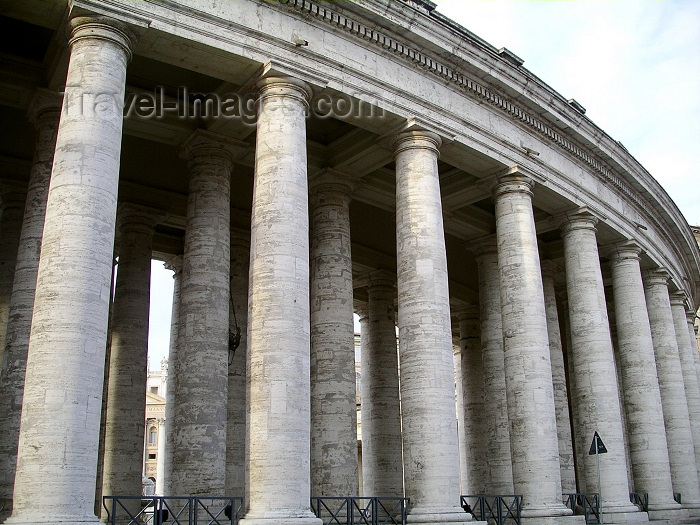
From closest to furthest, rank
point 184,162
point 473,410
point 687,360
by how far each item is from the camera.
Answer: point 184,162 < point 473,410 < point 687,360

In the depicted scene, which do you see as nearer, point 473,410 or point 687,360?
point 473,410

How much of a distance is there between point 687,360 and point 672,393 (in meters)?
5.17

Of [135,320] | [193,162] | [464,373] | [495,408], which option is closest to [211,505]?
[135,320]

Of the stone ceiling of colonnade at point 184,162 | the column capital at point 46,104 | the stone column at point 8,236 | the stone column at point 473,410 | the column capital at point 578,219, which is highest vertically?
the stone ceiling of colonnade at point 184,162

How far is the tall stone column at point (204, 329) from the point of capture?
1919cm

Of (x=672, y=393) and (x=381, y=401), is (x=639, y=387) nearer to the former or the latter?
(x=672, y=393)

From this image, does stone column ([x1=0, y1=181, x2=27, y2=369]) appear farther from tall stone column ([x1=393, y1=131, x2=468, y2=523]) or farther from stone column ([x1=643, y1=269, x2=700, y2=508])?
stone column ([x1=643, y1=269, x2=700, y2=508])

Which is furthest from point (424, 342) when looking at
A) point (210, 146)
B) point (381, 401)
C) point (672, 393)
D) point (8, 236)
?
point (672, 393)

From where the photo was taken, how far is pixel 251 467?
1554 centimetres

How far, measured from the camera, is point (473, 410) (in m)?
32.2

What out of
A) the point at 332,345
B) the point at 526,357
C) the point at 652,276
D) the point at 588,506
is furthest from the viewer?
the point at 652,276

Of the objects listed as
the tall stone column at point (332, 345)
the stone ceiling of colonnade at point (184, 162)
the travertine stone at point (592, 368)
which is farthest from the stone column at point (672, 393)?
the tall stone column at point (332, 345)

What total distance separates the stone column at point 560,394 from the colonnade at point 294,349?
0.34 ft

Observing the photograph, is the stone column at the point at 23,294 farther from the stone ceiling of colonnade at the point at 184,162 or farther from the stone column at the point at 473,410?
the stone column at the point at 473,410
